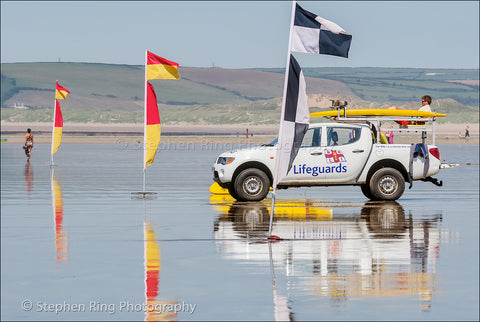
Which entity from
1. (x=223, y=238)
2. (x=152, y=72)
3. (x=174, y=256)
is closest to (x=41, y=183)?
(x=152, y=72)

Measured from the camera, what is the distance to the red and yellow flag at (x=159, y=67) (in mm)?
25188

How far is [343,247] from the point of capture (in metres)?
14.6

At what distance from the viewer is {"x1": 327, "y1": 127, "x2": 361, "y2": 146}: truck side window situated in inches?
910

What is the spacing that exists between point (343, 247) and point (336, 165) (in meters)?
8.33

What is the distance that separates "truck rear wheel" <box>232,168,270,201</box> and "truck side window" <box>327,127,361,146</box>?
171 cm

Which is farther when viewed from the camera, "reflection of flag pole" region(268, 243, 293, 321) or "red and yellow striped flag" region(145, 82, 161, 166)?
"red and yellow striped flag" region(145, 82, 161, 166)

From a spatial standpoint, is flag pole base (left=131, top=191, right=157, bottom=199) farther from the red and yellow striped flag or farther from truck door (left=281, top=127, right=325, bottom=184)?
truck door (left=281, top=127, right=325, bottom=184)

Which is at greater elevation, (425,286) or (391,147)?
(391,147)

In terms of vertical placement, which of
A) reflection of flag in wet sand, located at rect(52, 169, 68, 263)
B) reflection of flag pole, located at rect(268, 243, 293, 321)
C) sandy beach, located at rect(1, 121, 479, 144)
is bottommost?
reflection of flag pole, located at rect(268, 243, 293, 321)

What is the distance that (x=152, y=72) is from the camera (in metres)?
25.2

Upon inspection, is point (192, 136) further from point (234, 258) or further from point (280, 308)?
point (280, 308)

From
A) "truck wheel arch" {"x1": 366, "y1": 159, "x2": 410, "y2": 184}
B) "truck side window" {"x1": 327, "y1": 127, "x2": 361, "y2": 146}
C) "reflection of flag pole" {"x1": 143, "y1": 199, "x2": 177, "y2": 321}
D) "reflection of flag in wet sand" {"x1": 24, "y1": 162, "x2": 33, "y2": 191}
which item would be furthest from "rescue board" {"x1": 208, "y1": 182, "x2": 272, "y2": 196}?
"reflection of flag pole" {"x1": 143, "y1": 199, "x2": 177, "y2": 321}

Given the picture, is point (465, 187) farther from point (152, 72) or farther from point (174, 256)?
point (174, 256)

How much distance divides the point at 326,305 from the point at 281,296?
639mm
